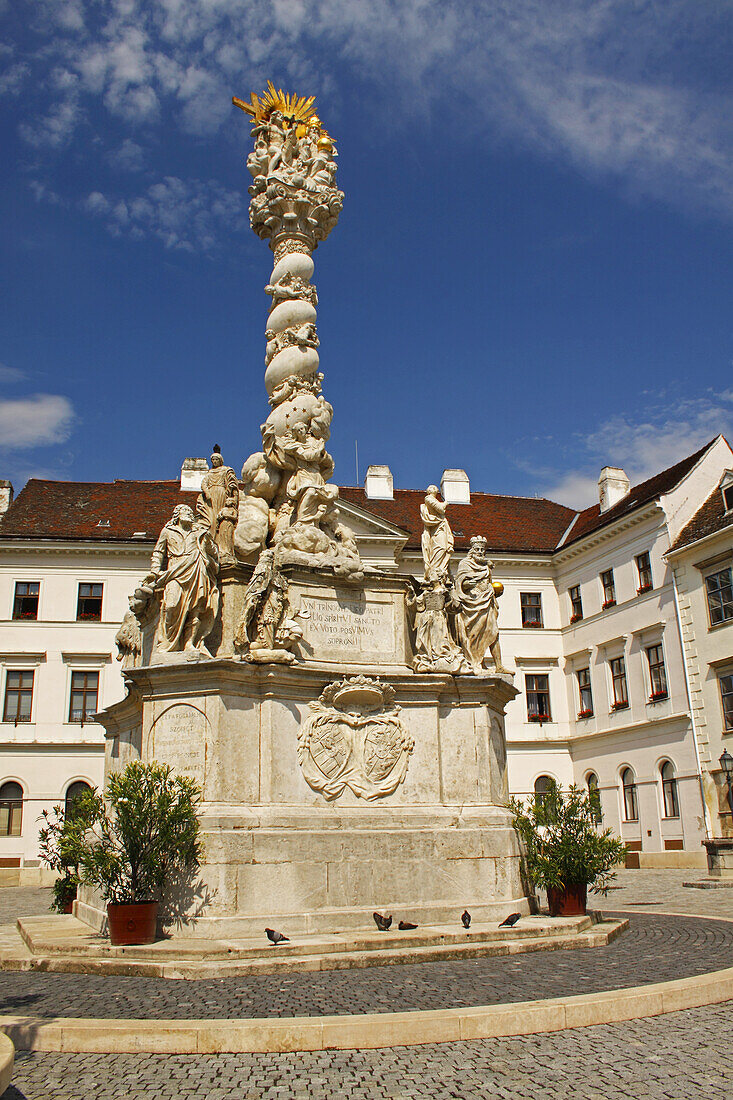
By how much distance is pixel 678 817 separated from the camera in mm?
32344

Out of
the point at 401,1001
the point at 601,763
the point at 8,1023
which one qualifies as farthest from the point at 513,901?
the point at 601,763

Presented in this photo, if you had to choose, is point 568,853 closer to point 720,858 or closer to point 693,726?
point 720,858

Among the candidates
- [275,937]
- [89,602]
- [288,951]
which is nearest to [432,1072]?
[288,951]

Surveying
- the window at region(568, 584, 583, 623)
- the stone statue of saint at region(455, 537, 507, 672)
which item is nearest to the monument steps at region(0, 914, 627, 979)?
the stone statue of saint at region(455, 537, 507, 672)

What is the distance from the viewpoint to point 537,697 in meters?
42.3

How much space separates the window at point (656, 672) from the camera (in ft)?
113

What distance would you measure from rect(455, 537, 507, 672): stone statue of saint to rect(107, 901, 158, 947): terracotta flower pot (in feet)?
17.8

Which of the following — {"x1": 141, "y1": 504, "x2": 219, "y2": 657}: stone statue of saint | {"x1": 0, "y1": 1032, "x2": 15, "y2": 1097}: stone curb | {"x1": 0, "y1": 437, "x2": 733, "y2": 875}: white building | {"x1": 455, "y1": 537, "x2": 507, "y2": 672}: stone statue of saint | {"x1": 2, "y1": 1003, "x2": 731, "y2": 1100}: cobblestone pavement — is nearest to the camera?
{"x1": 0, "y1": 1032, "x2": 15, "y2": 1097}: stone curb

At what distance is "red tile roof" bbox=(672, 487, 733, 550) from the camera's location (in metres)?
32.3

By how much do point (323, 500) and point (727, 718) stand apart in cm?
2254

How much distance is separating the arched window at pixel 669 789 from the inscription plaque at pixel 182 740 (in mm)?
26254

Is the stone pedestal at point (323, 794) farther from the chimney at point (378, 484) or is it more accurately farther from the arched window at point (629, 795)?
the chimney at point (378, 484)

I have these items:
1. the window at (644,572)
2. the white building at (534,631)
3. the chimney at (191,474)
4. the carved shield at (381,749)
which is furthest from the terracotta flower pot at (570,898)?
the chimney at (191,474)

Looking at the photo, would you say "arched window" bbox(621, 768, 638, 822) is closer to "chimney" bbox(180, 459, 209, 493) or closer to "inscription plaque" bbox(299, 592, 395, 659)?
"chimney" bbox(180, 459, 209, 493)
